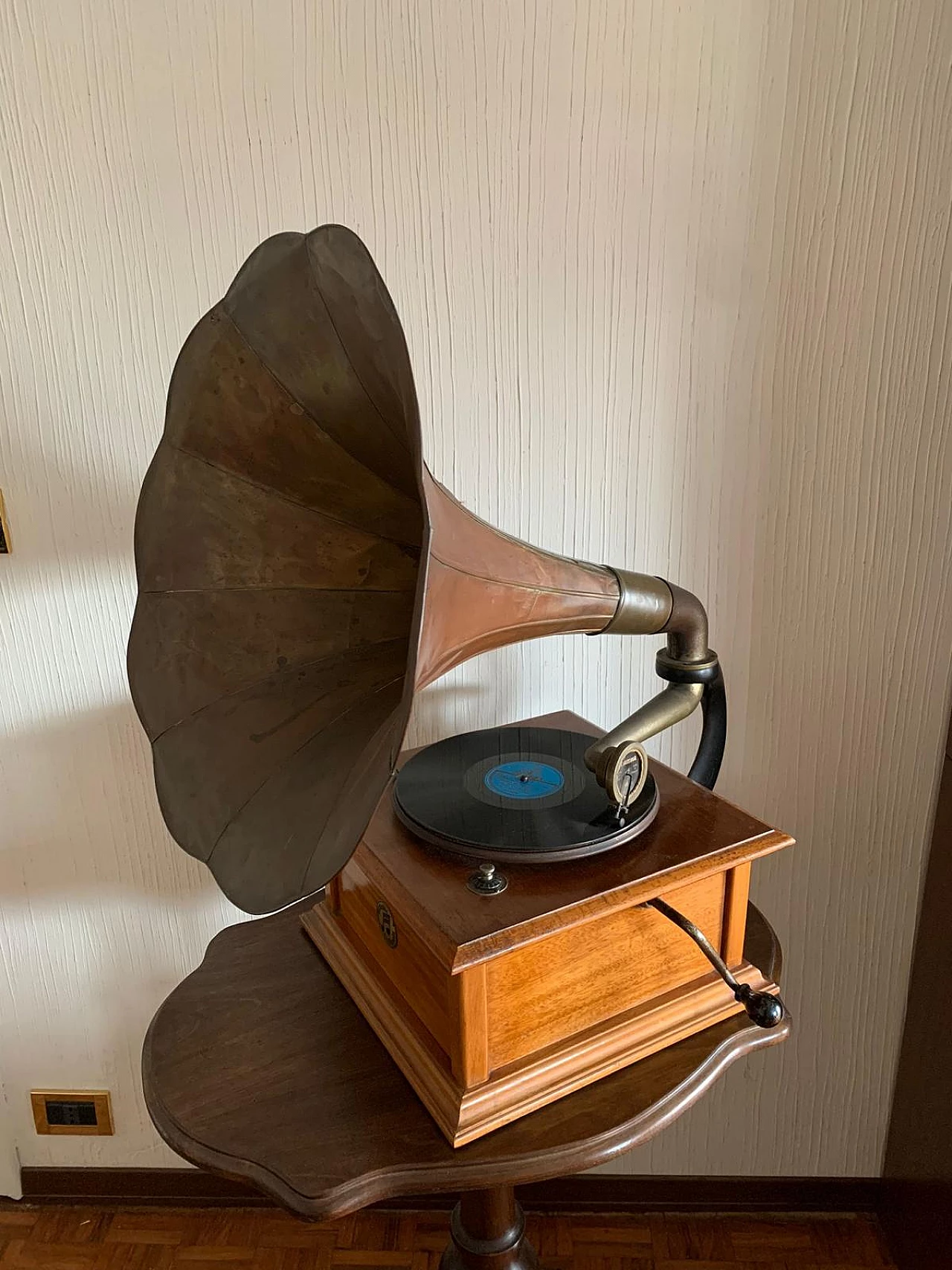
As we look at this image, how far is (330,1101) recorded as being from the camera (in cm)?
82

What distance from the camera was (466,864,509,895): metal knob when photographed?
0.80 metres

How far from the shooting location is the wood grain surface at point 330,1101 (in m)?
0.75

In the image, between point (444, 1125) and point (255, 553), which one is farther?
point (255, 553)

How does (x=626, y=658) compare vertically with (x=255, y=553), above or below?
below

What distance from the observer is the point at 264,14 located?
3.35 ft

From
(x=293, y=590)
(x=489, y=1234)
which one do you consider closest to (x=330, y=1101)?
(x=489, y=1234)

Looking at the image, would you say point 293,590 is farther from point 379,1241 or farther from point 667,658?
point 379,1241

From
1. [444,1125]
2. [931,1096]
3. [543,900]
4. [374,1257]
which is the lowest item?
[374,1257]

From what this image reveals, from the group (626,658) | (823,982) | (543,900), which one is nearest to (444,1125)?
(543,900)

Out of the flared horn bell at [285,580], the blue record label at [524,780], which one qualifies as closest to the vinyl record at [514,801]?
the blue record label at [524,780]

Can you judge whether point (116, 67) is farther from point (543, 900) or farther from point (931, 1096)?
point (931, 1096)

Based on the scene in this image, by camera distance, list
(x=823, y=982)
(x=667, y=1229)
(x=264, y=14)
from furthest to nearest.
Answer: (x=667, y=1229), (x=823, y=982), (x=264, y=14)

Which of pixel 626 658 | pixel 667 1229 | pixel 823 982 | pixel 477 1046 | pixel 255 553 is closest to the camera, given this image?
pixel 477 1046

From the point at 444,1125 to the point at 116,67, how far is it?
3.91 feet
